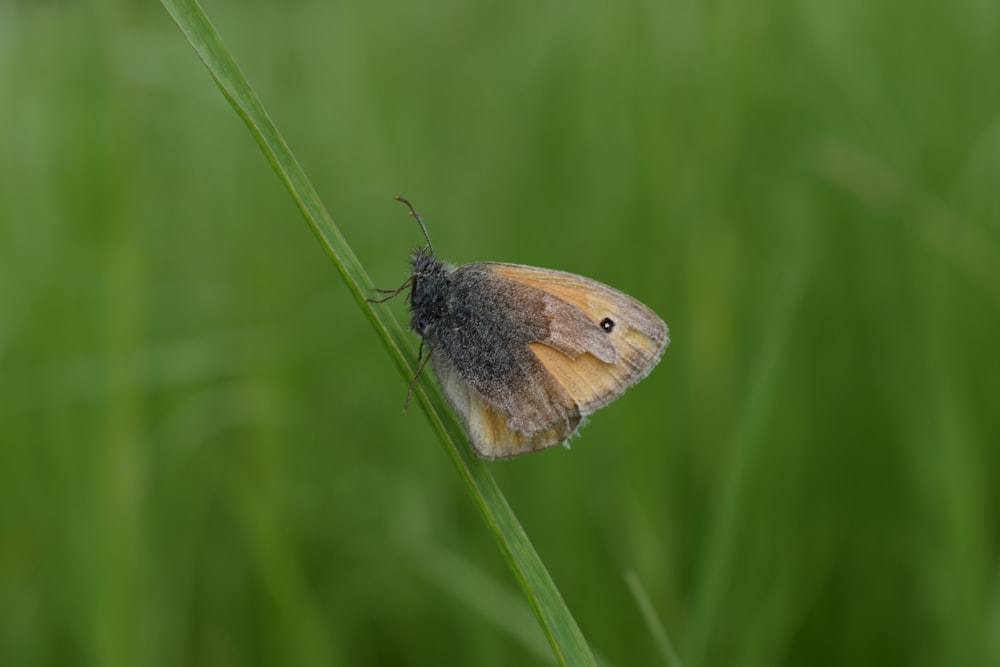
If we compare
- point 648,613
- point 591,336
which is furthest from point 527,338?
point 648,613

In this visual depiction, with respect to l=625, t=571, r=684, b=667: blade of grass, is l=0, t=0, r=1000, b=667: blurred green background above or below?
above

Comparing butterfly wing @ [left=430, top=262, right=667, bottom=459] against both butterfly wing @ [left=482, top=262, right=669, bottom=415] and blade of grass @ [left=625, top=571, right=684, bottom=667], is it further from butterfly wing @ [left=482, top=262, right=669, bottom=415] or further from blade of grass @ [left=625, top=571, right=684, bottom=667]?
blade of grass @ [left=625, top=571, right=684, bottom=667]

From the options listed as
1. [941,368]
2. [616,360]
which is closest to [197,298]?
[616,360]

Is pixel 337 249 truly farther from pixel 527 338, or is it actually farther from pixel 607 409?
pixel 607 409

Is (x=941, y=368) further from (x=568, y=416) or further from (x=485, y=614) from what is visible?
(x=485, y=614)

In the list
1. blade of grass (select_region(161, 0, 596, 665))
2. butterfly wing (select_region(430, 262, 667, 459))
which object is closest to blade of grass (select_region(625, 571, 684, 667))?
blade of grass (select_region(161, 0, 596, 665))
